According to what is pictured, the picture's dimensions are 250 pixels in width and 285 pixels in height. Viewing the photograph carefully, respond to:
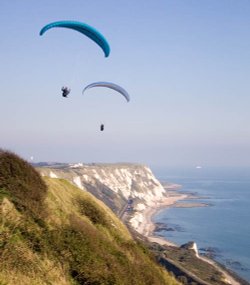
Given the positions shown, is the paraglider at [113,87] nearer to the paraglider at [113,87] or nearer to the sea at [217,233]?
the paraglider at [113,87]

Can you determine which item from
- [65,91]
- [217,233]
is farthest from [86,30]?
[217,233]

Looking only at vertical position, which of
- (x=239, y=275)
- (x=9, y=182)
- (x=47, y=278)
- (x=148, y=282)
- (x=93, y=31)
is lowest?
(x=239, y=275)

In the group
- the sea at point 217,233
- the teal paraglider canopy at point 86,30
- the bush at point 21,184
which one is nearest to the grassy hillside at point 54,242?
the bush at point 21,184

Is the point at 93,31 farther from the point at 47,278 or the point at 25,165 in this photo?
the point at 47,278

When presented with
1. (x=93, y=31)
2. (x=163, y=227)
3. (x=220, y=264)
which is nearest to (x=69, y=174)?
(x=163, y=227)

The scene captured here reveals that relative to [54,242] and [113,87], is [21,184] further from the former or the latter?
[113,87]

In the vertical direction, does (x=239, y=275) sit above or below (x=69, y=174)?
below
